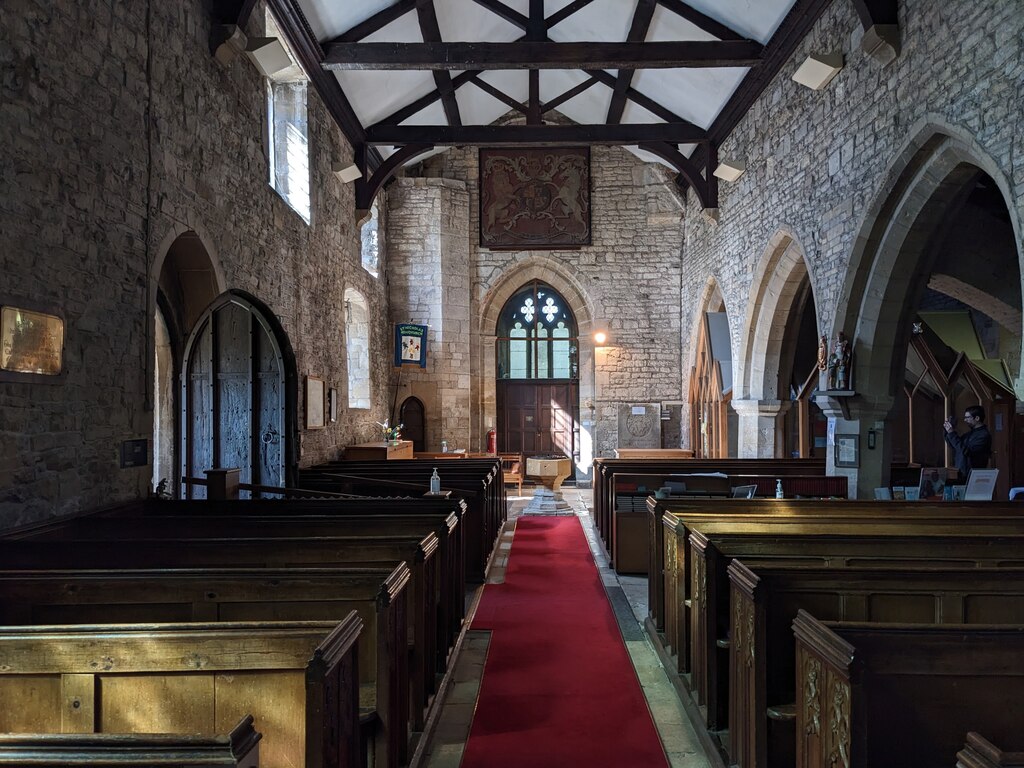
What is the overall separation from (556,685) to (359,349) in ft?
27.2

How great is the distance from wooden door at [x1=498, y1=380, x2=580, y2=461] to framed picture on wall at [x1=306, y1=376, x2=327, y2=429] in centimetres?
571

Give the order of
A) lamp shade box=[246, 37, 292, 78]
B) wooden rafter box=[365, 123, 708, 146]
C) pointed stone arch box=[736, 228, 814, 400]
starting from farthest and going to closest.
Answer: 1. wooden rafter box=[365, 123, 708, 146]
2. pointed stone arch box=[736, 228, 814, 400]
3. lamp shade box=[246, 37, 292, 78]

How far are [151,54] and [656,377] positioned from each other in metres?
10.0

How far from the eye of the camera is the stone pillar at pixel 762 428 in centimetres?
917

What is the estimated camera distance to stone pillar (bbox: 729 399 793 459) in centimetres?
917

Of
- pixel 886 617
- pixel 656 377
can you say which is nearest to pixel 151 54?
pixel 886 617

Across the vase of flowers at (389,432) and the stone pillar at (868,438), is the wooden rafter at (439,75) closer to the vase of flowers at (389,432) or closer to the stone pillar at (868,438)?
the vase of flowers at (389,432)

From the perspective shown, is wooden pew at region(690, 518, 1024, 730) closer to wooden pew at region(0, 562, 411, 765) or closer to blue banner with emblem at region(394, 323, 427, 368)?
wooden pew at region(0, 562, 411, 765)

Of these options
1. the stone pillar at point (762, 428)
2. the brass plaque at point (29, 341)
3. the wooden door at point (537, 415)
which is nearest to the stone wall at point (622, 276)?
the wooden door at point (537, 415)

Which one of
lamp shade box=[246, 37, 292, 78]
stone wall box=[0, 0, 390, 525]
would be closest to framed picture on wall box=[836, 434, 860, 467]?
stone wall box=[0, 0, 390, 525]

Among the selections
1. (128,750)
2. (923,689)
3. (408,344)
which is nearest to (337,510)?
(128,750)

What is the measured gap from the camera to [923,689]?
5.80 feet

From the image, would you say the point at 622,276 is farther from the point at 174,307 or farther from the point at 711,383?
the point at 174,307

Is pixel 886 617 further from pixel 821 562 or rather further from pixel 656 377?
pixel 656 377
